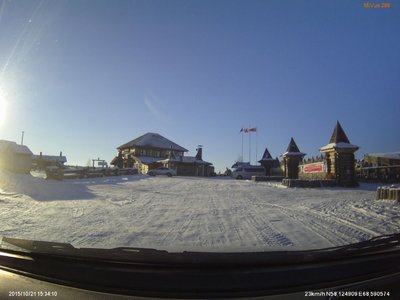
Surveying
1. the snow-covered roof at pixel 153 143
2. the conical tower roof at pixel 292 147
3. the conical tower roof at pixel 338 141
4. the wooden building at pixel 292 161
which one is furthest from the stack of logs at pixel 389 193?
the snow-covered roof at pixel 153 143

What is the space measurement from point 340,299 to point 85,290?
1.75 m

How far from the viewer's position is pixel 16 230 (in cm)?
592

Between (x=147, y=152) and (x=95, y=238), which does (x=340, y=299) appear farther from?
(x=147, y=152)

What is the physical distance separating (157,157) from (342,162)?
134 ft

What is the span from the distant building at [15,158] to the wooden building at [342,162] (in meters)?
27.7

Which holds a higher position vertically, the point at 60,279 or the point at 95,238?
the point at 60,279

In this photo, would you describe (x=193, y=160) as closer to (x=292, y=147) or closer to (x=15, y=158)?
(x=292, y=147)

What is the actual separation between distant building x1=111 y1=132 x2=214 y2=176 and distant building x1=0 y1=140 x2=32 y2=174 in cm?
2126

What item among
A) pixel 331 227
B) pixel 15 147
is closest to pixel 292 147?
pixel 331 227

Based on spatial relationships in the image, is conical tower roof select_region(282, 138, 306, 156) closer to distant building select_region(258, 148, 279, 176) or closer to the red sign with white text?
the red sign with white text

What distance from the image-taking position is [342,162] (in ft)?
63.7

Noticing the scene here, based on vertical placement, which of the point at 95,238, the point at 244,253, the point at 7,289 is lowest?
the point at 95,238

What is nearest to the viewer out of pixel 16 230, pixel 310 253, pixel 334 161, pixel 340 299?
pixel 340 299

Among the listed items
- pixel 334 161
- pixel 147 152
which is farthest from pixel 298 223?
pixel 147 152
